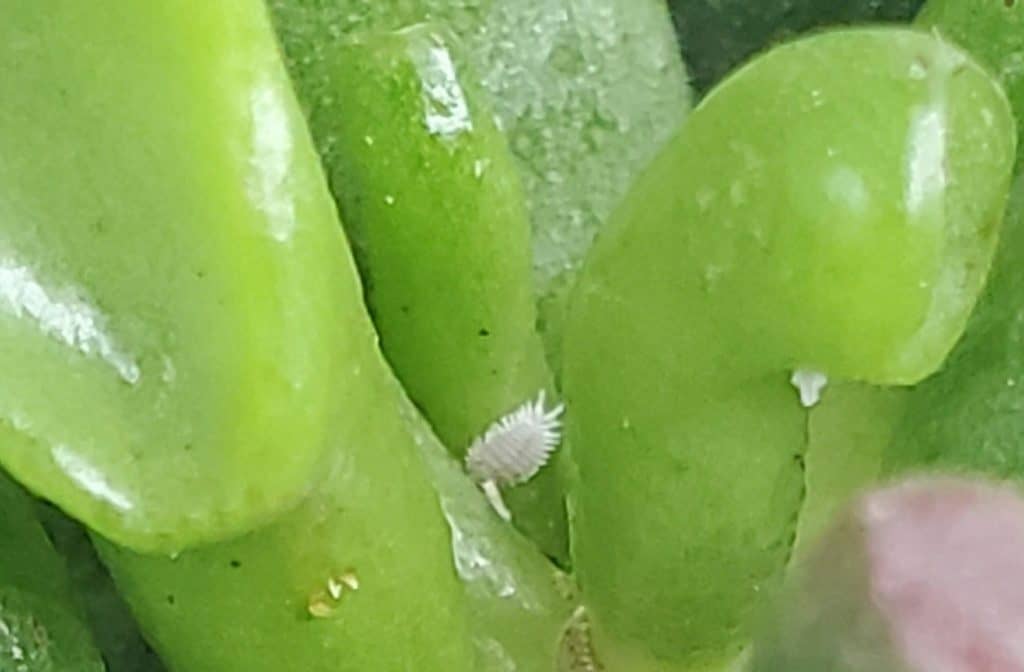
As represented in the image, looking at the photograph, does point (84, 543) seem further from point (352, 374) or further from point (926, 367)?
point (926, 367)

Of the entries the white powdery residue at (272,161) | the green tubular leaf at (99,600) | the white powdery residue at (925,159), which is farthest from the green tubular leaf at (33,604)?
the white powdery residue at (925,159)

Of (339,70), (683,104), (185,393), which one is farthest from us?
(683,104)

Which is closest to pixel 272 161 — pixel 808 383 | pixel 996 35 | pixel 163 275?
pixel 163 275

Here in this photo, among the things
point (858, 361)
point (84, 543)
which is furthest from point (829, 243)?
point (84, 543)

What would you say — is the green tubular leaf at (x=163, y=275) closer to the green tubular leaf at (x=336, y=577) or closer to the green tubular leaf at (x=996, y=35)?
the green tubular leaf at (x=336, y=577)

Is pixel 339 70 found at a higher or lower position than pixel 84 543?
higher

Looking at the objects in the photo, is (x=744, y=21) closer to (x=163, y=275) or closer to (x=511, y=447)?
(x=511, y=447)
